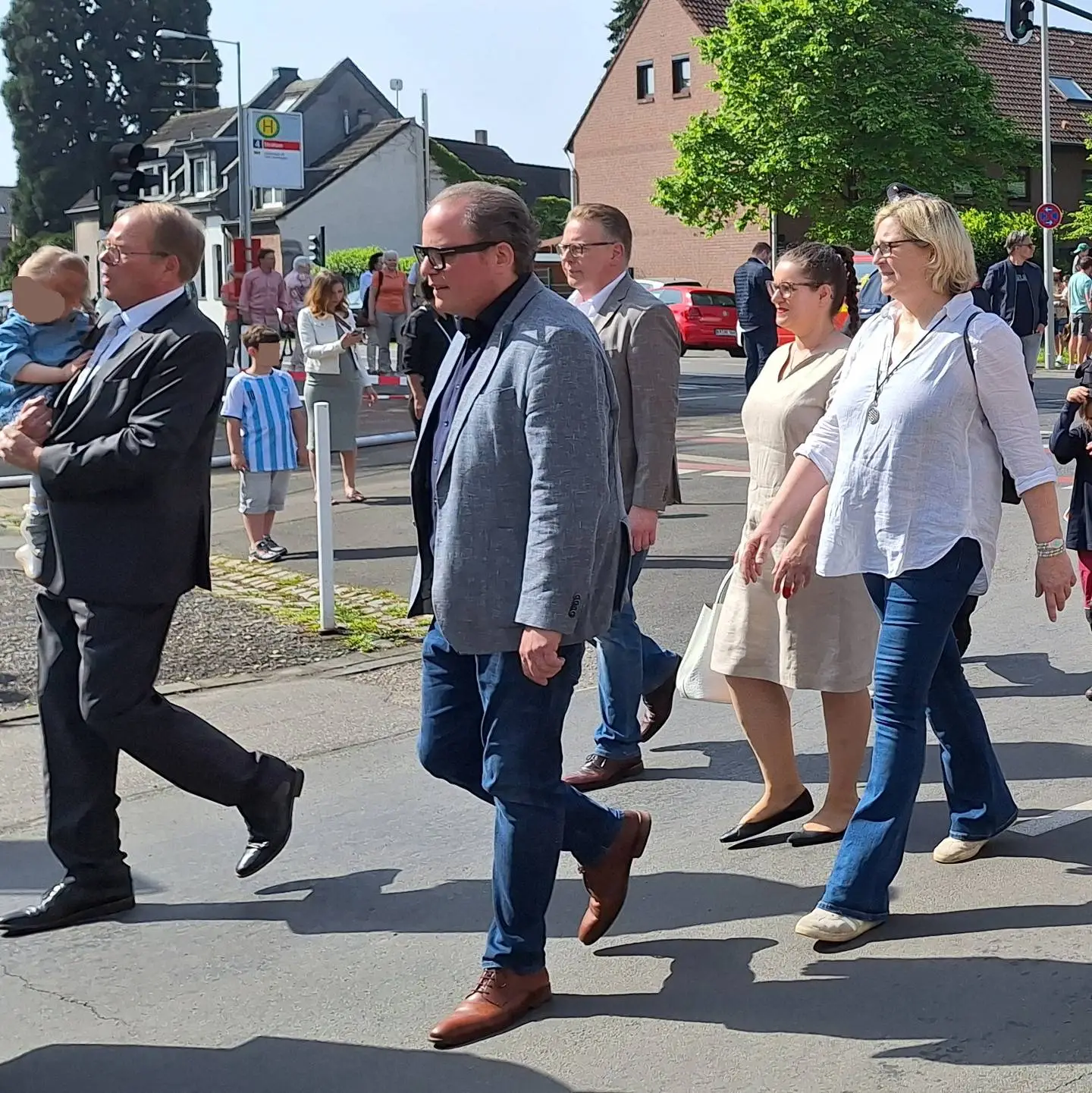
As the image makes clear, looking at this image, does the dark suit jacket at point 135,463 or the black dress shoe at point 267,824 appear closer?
the dark suit jacket at point 135,463

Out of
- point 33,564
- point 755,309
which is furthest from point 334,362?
point 33,564

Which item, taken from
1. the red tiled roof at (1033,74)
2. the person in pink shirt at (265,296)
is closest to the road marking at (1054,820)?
the person in pink shirt at (265,296)

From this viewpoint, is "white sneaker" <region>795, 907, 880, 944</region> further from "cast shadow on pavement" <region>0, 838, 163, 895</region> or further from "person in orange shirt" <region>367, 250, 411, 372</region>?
"person in orange shirt" <region>367, 250, 411, 372</region>

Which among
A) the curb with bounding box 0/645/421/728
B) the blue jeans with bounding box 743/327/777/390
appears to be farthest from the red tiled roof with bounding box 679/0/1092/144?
the curb with bounding box 0/645/421/728

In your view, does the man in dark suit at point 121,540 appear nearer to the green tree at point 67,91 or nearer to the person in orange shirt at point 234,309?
the person in orange shirt at point 234,309

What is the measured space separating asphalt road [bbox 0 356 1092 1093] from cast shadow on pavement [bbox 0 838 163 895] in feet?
0.04

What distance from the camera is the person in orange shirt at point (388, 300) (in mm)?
22797

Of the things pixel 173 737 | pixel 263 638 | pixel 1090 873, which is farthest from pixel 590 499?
A: pixel 263 638

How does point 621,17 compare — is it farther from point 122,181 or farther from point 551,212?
point 122,181

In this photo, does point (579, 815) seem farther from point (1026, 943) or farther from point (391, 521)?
point (391, 521)

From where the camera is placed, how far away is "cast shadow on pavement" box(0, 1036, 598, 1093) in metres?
3.62

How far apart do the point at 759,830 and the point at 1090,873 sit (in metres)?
0.99

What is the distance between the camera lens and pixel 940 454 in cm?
434

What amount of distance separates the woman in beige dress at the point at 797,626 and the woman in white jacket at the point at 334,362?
7.56 meters
